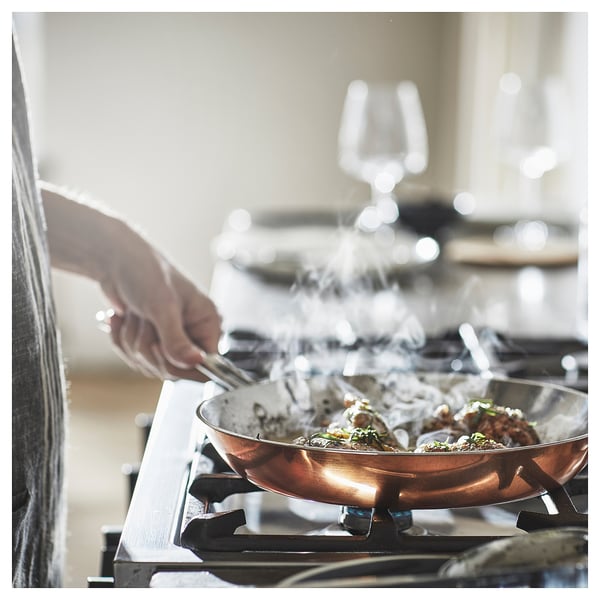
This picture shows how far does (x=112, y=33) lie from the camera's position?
4.47 m

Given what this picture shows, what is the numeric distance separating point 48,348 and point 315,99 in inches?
152

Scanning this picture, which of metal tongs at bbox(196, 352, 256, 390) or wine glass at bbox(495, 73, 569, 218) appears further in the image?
wine glass at bbox(495, 73, 569, 218)

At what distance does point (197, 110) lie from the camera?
453cm

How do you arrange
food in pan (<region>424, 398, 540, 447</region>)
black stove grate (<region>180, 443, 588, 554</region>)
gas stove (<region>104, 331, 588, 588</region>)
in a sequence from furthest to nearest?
food in pan (<region>424, 398, 540, 447</region>) → black stove grate (<region>180, 443, 588, 554</region>) → gas stove (<region>104, 331, 588, 588</region>)

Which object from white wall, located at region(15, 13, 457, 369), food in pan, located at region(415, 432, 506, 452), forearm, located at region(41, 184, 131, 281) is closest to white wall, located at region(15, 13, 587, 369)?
white wall, located at region(15, 13, 457, 369)

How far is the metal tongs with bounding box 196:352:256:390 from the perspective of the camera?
39.5 inches

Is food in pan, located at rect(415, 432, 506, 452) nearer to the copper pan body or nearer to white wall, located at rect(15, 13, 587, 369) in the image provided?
the copper pan body

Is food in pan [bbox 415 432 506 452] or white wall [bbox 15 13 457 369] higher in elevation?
white wall [bbox 15 13 457 369]

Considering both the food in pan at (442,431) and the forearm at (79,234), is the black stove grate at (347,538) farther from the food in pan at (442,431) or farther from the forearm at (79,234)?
the forearm at (79,234)

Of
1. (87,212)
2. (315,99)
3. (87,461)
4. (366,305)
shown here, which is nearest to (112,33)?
(315,99)

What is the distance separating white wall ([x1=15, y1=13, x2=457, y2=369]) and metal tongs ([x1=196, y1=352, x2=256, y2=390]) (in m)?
3.53

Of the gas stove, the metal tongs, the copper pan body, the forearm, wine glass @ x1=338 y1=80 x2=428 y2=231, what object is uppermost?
wine glass @ x1=338 y1=80 x2=428 y2=231

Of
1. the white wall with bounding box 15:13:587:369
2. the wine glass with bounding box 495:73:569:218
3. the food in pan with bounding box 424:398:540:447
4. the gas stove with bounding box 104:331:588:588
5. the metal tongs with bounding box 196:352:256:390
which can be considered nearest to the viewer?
the gas stove with bounding box 104:331:588:588

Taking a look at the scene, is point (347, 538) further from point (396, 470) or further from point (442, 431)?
point (442, 431)
